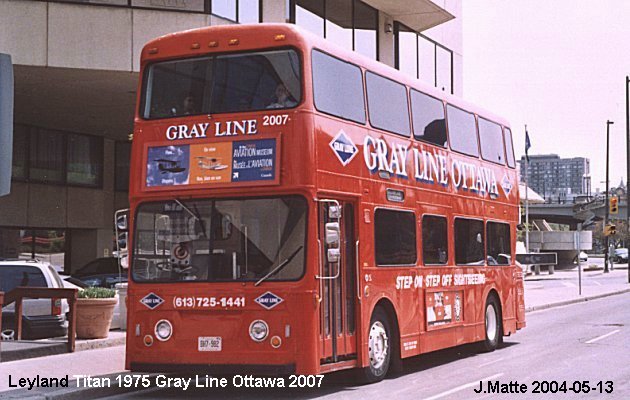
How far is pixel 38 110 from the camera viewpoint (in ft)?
101

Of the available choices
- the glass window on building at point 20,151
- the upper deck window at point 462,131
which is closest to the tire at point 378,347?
the upper deck window at point 462,131

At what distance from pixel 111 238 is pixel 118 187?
2105 mm

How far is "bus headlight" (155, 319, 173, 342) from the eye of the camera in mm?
12281

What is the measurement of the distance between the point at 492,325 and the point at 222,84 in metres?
8.93

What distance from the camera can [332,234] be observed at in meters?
11.9

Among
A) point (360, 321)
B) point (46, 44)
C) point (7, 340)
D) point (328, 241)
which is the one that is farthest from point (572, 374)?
point (46, 44)

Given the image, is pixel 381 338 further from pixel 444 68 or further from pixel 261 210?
pixel 444 68

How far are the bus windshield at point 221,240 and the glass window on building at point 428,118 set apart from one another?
4.32 meters

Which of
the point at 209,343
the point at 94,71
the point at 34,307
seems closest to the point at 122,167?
the point at 94,71

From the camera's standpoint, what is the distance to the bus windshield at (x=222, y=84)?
12312 millimetres

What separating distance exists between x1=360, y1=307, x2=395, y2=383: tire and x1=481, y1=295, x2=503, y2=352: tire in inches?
187

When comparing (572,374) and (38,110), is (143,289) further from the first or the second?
(38,110)

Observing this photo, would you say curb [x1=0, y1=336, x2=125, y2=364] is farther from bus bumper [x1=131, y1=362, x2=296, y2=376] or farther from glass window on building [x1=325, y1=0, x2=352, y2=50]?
glass window on building [x1=325, y1=0, x2=352, y2=50]

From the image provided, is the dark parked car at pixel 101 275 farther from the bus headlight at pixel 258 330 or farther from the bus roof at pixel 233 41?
the bus headlight at pixel 258 330
